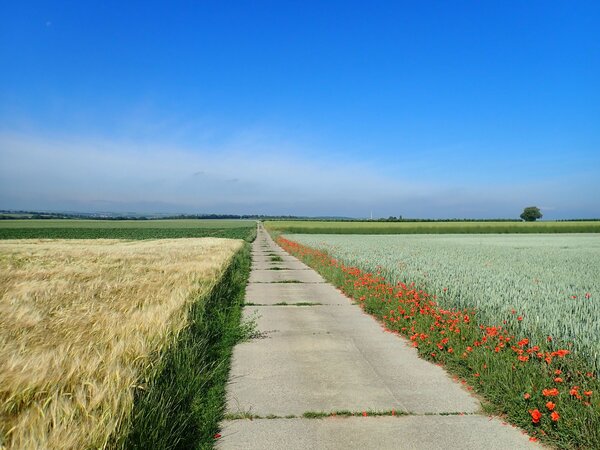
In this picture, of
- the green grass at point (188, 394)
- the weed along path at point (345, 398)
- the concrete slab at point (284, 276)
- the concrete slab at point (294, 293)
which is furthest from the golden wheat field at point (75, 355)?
the concrete slab at point (284, 276)

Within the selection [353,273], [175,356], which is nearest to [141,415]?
[175,356]

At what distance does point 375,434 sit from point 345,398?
2.76ft

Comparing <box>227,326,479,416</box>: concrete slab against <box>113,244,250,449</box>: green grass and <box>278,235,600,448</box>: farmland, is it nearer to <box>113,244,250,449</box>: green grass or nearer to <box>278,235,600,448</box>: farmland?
<box>113,244,250,449</box>: green grass

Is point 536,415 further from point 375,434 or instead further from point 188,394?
point 188,394

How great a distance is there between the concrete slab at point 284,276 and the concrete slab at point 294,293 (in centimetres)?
100

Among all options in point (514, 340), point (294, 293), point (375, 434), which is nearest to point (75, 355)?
point (375, 434)

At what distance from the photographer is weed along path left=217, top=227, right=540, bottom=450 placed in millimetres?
3602

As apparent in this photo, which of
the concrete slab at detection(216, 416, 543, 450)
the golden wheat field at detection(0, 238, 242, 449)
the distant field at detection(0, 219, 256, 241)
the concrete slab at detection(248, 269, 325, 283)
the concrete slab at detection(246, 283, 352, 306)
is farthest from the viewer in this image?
the distant field at detection(0, 219, 256, 241)

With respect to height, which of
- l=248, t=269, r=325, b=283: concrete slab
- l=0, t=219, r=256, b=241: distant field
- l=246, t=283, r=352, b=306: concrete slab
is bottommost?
l=0, t=219, r=256, b=241: distant field

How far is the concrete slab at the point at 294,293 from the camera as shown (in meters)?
10.9

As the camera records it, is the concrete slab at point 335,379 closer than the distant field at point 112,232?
Yes

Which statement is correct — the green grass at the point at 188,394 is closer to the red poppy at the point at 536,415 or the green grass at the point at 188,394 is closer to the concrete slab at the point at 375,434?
the concrete slab at the point at 375,434

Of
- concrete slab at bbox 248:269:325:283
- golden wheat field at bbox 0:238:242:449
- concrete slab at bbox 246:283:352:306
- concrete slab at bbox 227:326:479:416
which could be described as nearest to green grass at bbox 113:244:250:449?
golden wheat field at bbox 0:238:242:449

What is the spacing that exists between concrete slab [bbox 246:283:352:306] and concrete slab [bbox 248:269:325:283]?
1.00 metres
